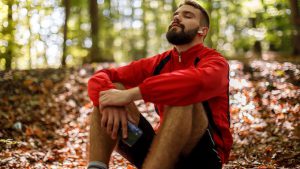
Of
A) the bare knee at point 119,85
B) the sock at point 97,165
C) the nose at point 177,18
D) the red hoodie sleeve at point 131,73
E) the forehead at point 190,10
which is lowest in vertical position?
the sock at point 97,165

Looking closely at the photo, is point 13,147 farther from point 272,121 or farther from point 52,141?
point 272,121

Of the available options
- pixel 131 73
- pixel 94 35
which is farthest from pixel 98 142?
pixel 94 35

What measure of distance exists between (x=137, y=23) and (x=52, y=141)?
1211 inches

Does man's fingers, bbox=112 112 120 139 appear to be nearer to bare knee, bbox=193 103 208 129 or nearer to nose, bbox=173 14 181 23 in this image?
bare knee, bbox=193 103 208 129

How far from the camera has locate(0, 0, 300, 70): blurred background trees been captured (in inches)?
405

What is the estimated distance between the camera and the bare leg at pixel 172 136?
8.80 feet

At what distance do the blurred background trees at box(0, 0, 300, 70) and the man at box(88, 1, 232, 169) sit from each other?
6.12 m

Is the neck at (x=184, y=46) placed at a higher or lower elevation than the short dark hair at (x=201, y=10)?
lower

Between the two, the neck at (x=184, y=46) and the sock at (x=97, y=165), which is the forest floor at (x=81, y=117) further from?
the neck at (x=184, y=46)

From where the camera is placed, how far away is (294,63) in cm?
949

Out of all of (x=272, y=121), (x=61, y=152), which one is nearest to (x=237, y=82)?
(x=272, y=121)

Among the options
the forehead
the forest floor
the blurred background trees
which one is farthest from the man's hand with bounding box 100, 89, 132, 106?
the blurred background trees

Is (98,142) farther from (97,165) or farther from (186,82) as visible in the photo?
(186,82)

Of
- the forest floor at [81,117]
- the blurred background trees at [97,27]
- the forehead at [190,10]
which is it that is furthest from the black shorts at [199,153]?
the blurred background trees at [97,27]
